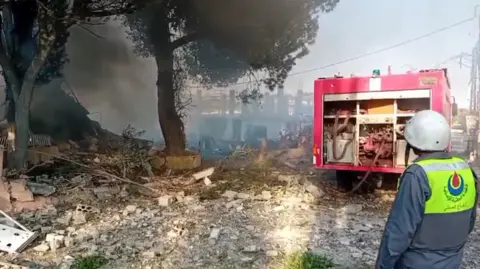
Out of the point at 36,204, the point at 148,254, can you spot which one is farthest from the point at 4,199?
the point at 148,254

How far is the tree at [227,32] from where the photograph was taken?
11.2m

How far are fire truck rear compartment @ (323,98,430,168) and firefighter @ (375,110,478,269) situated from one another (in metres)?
4.52

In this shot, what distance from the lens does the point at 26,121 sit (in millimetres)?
7984

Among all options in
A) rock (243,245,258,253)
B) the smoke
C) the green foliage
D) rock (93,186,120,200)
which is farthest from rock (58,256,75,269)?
the smoke

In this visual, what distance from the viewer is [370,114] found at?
6.74 m

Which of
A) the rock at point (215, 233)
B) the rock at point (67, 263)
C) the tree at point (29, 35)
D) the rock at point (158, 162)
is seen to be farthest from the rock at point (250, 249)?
the rock at point (158, 162)

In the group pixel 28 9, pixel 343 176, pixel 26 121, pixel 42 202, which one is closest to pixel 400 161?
pixel 343 176

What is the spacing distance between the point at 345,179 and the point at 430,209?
18.6 ft

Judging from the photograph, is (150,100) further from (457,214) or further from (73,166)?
(457,214)

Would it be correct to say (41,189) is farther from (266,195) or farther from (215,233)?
(266,195)

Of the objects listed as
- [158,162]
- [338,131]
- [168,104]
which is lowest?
[158,162]

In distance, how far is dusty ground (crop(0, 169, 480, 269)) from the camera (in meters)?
4.14

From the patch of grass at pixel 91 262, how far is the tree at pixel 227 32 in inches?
273

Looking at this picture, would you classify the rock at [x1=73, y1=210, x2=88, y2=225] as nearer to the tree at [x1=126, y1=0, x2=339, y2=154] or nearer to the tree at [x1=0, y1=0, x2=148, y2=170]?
the tree at [x1=0, y1=0, x2=148, y2=170]
